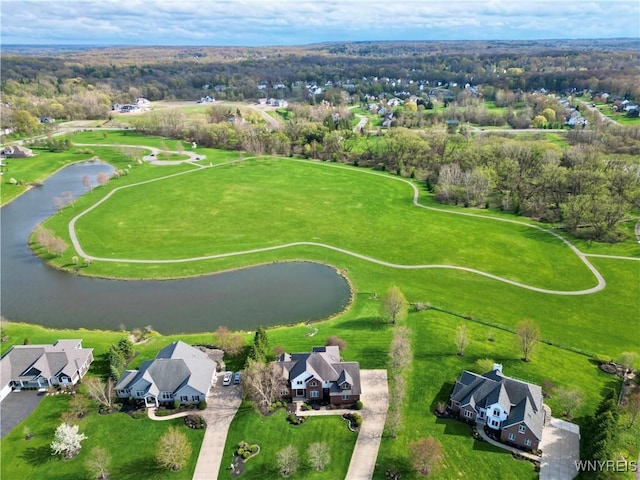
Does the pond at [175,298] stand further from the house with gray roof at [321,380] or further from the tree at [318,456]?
the tree at [318,456]

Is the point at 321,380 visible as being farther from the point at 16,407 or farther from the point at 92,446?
the point at 16,407

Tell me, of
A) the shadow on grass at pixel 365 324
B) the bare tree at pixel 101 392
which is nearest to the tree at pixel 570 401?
the shadow on grass at pixel 365 324

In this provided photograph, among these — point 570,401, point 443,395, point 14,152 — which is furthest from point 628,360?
point 14,152

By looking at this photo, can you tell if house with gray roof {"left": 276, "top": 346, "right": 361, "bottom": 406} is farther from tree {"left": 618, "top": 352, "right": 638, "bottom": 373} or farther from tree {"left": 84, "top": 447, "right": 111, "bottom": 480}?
tree {"left": 618, "top": 352, "right": 638, "bottom": 373}

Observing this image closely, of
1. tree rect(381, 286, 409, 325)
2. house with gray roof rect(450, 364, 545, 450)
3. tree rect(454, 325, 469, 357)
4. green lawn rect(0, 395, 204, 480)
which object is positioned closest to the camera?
green lawn rect(0, 395, 204, 480)

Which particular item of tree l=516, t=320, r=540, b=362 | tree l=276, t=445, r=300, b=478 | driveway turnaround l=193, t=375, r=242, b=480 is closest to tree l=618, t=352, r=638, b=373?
tree l=516, t=320, r=540, b=362
